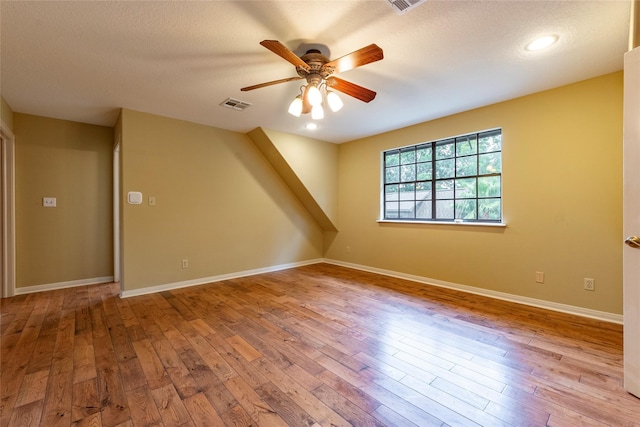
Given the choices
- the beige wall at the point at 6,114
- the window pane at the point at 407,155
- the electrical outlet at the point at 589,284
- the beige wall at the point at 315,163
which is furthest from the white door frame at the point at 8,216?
the electrical outlet at the point at 589,284

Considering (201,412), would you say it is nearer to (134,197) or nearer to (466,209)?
(134,197)

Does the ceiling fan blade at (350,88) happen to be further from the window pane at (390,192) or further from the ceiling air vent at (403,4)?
the window pane at (390,192)

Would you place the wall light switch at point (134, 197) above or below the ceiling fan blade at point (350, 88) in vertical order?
below

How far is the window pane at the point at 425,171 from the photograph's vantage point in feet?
13.8

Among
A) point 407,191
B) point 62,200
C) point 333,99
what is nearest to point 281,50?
Answer: point 333,99

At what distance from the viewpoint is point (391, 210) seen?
4.76 m

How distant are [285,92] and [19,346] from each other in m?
3.26

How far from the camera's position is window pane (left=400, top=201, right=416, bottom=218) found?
14.6ft

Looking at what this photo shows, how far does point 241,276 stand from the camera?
4.54m

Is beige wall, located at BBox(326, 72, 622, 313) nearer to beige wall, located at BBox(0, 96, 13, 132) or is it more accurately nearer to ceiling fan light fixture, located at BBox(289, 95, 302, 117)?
ceiling fan light fixture, located at BBox(289, 95, 302, 117)

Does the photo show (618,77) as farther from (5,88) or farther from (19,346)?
(5,88)

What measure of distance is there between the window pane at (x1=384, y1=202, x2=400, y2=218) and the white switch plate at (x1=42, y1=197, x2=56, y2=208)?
4.99 m

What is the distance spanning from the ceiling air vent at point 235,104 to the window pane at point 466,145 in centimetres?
290

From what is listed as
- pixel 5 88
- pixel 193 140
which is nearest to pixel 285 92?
pixel 193 140
